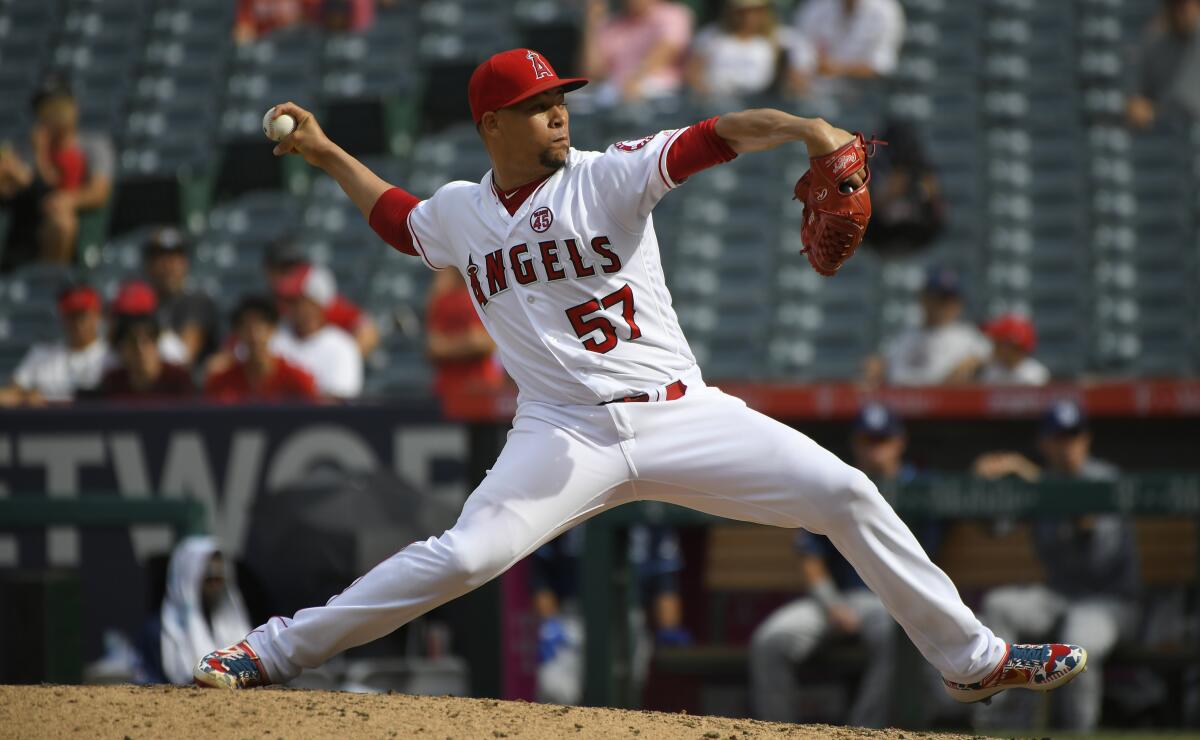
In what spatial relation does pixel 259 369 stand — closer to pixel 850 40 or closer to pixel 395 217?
pixel 395 217

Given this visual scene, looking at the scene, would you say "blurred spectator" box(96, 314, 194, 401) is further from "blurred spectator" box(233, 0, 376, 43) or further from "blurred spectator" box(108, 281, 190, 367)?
"blurred spectator" box(233, 0, 376, 43)

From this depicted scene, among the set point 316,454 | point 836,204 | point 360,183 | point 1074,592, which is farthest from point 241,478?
point 836,204

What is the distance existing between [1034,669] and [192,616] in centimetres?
311

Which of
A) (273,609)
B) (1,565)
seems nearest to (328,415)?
(273,609)

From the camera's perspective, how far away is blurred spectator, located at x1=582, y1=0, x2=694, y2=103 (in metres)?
9.55

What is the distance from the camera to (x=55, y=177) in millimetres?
9719

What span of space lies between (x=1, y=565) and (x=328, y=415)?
1.51 meters

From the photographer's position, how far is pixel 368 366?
28.9 ft

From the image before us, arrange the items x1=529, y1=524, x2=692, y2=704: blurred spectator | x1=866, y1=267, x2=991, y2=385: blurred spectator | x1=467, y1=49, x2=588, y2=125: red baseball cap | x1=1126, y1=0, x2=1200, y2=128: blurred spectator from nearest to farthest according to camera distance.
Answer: x1=467, y1=49, x2=588, y2=125: red baseball cap → x1=529, y1=524, x2=692, y2=704: blurred spectator → x1=866, y1=267, x2=991, y2=385: blurred spectator → x1=1126, y1=0, x2=1200, y2=128: blurred spectator

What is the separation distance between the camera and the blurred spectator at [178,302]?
7992mm

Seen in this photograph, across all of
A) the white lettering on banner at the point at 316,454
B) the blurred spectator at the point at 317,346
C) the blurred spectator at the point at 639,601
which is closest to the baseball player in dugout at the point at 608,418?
the blurred spectator at the point at 639,601

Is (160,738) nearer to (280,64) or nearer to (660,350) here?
(660,350)

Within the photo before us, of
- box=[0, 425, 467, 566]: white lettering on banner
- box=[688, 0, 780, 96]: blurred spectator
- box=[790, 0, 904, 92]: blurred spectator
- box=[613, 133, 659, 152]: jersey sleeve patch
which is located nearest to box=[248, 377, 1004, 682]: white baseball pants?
box=[613, 133, 659, 152]: jersey sleeve patch

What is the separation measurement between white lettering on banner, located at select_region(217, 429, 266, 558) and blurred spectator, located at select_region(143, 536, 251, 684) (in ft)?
2.11
